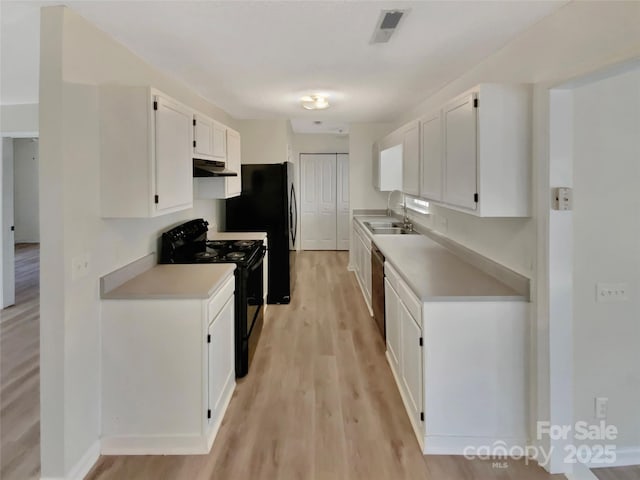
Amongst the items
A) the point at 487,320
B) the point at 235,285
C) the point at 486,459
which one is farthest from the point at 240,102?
the point at 486,459

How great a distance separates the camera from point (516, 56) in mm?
2379

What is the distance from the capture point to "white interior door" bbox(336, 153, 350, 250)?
905 cm

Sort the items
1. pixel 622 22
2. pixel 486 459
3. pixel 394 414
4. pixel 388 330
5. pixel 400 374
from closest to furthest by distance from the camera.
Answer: pixel 622 22 < pixel 486 459 < pixel 394 414 < pixel 400 374 < pixel 388 330

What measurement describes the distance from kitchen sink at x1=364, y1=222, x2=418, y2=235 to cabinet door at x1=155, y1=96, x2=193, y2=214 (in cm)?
261

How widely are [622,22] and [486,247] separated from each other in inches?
59.7

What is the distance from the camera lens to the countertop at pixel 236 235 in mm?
4543

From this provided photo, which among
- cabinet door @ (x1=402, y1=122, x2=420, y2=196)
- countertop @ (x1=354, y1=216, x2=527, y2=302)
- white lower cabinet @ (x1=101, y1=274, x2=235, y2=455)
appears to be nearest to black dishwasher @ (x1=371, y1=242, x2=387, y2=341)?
countertop @ (x1=354, y1=216, x2=527, y2=302)

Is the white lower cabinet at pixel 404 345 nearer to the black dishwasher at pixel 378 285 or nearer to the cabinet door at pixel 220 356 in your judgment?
the black dishwasher at pixel 378 285

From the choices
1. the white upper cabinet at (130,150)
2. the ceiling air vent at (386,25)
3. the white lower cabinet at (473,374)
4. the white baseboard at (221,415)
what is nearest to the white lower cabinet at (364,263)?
the white baseboard at (221,415)

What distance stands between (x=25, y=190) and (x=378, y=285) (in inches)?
389

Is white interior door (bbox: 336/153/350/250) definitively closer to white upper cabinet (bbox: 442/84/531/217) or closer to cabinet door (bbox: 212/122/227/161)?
cabinet door (bbox: 212/122/227/161)

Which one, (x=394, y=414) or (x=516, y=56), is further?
(x=394, y=414)

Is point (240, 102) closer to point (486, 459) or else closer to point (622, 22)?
point (622, 22)

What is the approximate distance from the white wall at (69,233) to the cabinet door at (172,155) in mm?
316
